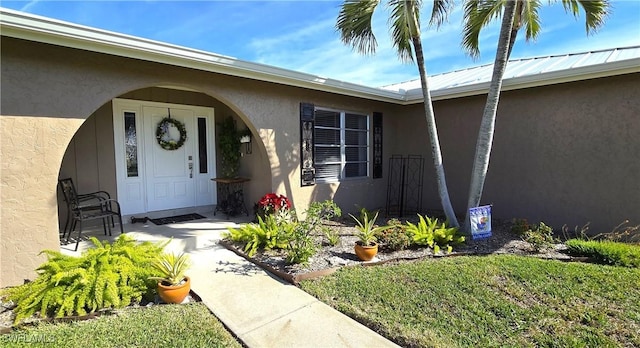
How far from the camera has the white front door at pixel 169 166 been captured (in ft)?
22.3

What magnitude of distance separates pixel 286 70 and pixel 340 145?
8.14 feet

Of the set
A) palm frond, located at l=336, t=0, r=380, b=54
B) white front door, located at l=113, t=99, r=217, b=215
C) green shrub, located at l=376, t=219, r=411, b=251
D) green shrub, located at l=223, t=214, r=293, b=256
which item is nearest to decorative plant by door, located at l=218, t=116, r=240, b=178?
white front door, located at l=113, t=99, r=217, b=215

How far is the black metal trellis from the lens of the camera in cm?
863

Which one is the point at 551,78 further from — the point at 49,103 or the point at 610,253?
the point at 49,103

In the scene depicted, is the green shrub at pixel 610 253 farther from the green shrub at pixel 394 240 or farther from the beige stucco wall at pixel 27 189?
the beige stucco wall at pixel 27 189

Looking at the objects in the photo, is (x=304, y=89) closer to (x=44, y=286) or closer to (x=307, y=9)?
(x=307, y=9)

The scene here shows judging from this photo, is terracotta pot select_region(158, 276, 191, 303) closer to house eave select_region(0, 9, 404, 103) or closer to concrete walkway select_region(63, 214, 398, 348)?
concrete walkway select_region(63, 214, 398, 348)

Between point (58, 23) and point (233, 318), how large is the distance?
3747mm

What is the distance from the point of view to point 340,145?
306 inches

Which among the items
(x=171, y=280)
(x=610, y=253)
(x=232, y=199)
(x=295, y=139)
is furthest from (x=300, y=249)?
(x=610, y=253)

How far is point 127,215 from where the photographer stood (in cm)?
648

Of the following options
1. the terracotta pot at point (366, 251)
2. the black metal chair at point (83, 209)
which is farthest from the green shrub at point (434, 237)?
the black metal chair at point (83, 209)

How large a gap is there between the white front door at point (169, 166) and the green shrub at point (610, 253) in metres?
7.19

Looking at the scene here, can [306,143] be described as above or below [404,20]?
below
